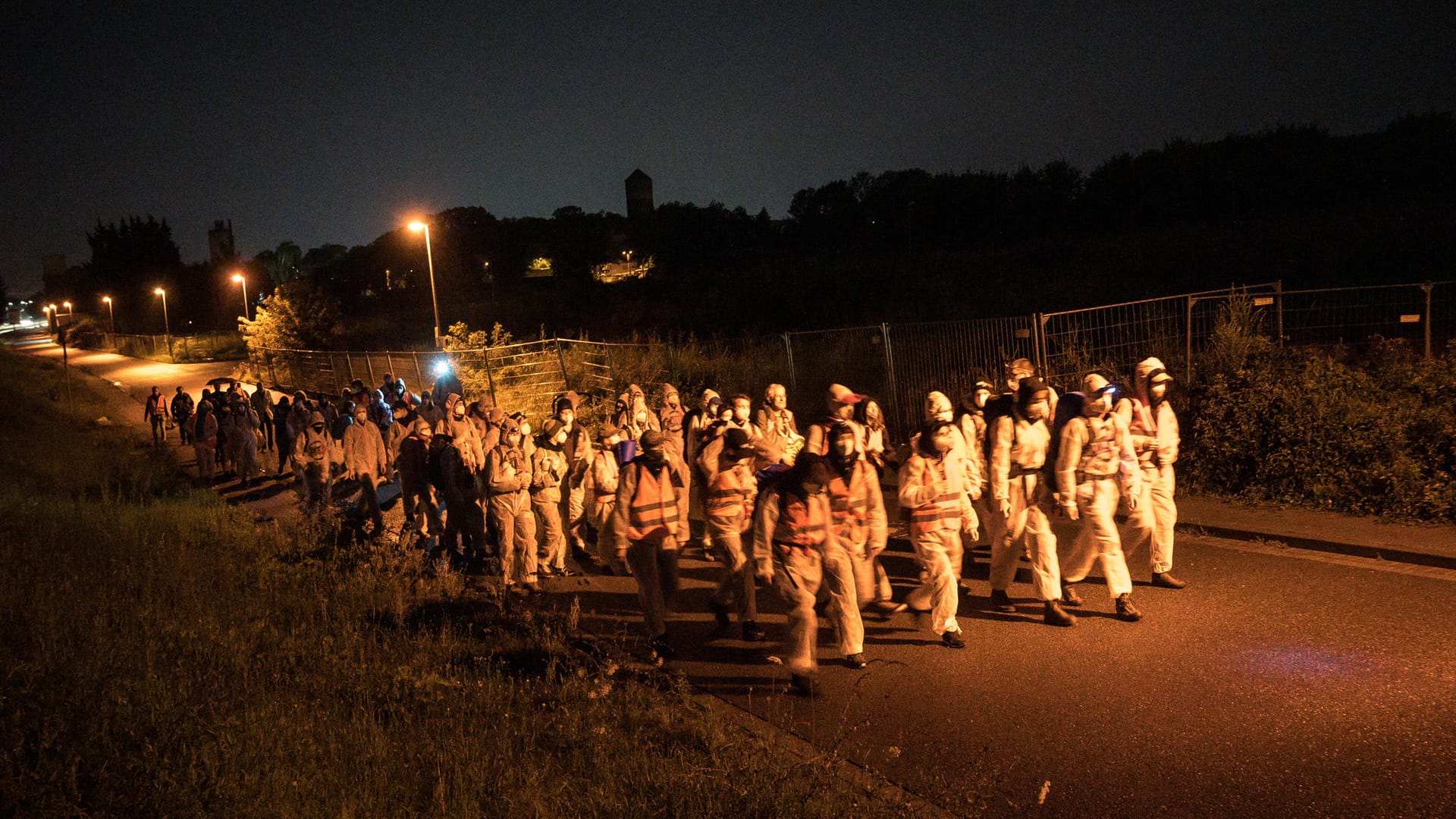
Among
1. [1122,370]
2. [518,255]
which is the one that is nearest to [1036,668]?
[1122,370]

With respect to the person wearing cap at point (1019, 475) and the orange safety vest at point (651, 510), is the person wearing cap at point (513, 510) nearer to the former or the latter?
the orange safety vest at point (651, 510)

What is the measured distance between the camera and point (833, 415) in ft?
25.7

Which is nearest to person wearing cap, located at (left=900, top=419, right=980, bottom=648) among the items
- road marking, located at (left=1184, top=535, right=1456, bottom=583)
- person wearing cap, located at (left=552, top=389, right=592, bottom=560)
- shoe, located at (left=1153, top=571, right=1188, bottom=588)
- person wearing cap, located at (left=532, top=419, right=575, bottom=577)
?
shoe, located at (left=1153, top=571, right=1188, bottom=588)

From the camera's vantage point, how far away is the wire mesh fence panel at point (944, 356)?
1481cm

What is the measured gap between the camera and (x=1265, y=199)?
1598 inches

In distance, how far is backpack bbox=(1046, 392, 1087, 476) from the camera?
23.1 feet

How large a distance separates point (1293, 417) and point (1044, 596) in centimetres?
538

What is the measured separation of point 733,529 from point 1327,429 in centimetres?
715

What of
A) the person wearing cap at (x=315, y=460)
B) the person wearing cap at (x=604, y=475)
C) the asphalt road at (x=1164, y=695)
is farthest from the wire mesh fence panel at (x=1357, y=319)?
the person wearing cap at (x=315, y=460)

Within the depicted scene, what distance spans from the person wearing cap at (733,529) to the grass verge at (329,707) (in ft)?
3.59

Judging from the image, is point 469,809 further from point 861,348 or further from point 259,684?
point 861,348

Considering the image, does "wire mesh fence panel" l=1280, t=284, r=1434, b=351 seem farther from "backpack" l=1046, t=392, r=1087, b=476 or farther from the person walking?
the person walking

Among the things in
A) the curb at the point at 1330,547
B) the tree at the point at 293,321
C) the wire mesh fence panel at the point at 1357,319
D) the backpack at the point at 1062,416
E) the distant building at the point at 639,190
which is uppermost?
the distant building at the point at 639,190

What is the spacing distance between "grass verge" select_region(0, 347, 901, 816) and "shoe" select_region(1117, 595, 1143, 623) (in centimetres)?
326
